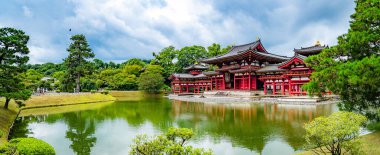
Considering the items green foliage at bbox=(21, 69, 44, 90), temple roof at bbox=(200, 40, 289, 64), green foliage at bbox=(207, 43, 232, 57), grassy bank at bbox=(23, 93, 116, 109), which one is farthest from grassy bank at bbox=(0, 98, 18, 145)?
green foliage at bbox=(207, 43, 232, 57)

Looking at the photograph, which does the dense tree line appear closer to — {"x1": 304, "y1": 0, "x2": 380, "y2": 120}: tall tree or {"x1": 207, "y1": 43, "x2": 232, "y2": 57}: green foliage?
{"x1": 207, "y1": 43, "x2": 232, "y2": 57}: green foliage

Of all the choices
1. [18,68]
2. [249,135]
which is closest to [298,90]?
[249,135]

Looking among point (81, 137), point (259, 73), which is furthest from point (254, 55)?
point (81, 137)

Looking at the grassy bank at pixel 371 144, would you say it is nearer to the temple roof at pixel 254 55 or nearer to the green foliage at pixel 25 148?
the green foliage at pixel 25 148

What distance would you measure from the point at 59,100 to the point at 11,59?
18195 millimetres

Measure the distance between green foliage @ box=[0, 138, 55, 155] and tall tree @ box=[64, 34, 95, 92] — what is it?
130 feet

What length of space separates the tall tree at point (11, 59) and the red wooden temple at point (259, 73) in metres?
29.2

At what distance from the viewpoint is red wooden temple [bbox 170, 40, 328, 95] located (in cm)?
3247

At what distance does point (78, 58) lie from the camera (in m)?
45.2

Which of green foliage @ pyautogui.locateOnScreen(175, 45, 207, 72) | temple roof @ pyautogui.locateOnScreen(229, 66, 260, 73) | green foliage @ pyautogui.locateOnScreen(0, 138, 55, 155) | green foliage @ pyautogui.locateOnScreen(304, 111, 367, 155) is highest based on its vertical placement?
green foliage @ pyautogui.locateOnScreen(175, 45, 207, 72)

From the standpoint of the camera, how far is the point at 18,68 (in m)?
19.4

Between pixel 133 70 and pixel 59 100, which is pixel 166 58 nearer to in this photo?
pixel 133 70

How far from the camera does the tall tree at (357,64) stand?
27.0 feet

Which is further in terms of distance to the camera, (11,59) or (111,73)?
(111,73)
